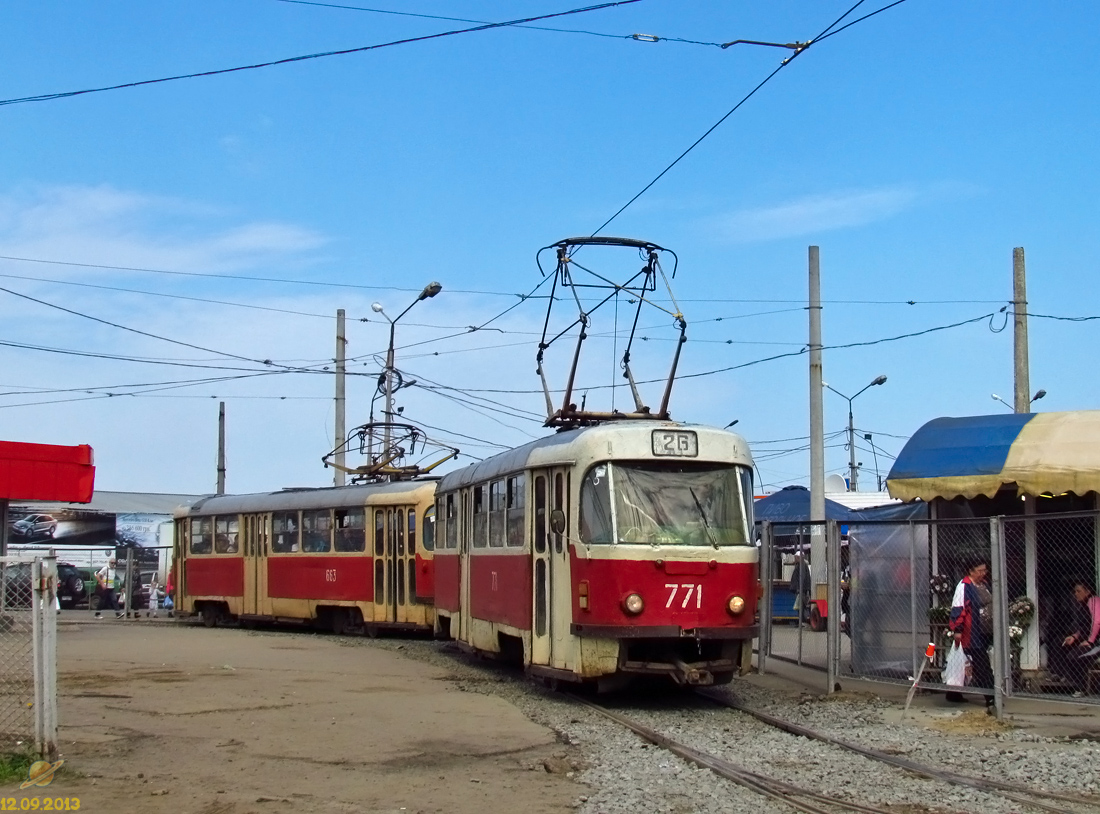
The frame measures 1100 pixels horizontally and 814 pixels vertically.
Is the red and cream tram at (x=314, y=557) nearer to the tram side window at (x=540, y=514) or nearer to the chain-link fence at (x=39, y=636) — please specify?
the tram side window at (x=540, y=514)

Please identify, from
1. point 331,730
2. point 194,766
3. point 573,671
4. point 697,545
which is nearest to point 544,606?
point 573,671

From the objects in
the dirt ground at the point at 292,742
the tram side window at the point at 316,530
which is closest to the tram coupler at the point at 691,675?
the dirt ground at the point at 292,742

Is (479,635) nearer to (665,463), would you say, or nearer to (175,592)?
(665,463)

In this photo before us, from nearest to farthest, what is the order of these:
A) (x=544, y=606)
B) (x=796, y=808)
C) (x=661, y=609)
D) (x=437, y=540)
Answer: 1. (x=796, y=808)
2. (x=661, y=609)
3. (x=544, y=606)
4. (x=437, y=540)

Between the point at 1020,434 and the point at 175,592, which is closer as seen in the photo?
the point at 1020,434

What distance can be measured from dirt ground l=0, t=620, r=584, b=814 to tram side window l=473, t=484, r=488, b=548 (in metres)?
1.74


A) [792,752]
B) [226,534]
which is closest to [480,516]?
[792,752]

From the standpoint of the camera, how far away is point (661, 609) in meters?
12.4

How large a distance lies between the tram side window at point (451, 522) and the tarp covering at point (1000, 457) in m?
5.90

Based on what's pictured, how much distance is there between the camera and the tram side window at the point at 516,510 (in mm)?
14352

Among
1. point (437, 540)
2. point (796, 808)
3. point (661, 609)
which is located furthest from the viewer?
point (437, 540)

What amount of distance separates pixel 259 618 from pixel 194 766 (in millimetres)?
17338

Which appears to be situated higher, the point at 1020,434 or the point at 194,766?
the point at 1020,434

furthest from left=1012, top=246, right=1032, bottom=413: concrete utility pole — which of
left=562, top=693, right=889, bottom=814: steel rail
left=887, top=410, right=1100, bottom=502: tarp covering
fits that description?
left=562, top=693, right=889, bottom=814: steel rail
